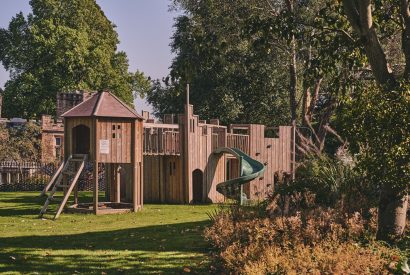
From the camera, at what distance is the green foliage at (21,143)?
117ft

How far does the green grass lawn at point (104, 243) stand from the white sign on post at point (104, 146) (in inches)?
87.5

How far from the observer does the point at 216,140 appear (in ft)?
80.1

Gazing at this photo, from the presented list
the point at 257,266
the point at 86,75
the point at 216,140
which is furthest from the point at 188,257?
the point at 86,75

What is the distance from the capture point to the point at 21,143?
36.9 m

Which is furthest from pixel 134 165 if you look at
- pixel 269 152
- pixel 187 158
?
pixel 269 152

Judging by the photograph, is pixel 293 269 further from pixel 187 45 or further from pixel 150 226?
pixel 187 45

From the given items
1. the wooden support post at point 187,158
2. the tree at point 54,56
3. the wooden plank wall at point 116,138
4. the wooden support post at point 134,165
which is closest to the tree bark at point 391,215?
the wooden support post at point 134,165

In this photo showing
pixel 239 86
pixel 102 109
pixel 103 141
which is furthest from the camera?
pixel 239 86

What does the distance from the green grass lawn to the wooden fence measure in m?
14.0

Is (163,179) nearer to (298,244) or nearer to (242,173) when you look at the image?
(242,173)

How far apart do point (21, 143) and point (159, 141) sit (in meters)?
16.9

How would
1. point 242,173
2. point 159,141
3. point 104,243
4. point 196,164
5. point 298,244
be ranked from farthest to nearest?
point 196,164 < point 159,141 < point 242,173 < point 104,243 < point 298,244

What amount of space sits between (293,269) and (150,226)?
302 inches

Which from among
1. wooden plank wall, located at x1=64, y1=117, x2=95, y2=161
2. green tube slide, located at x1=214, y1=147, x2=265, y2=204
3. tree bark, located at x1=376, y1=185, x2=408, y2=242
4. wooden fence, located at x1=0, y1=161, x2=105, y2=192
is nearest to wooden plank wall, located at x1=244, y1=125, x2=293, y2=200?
green tube slide, located at x1=214, y1=147, x2=265, y2=204
